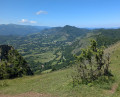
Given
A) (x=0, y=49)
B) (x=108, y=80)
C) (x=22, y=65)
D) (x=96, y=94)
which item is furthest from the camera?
(x=0, y=49)

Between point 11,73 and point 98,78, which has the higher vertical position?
point 98,78

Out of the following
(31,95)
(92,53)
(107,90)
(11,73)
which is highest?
(92,53)

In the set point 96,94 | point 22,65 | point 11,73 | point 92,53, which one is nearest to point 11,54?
point 22,65

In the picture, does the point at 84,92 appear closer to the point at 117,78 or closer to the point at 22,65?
the point at 117,78

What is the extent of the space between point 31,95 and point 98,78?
40.5 ft

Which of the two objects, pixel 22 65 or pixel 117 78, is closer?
pixel 117 78

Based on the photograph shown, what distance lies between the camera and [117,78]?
22109mm

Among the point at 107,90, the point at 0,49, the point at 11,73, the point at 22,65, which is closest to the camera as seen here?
the point at 107,90

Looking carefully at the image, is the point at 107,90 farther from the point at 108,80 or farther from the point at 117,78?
the point at 117,78

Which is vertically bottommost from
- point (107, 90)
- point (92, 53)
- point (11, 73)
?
point (11, 73)

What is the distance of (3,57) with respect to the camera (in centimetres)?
4862

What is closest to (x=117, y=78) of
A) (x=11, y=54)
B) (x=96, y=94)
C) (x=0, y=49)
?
Result: (x=96, y=94)

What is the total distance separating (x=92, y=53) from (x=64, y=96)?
380 inches

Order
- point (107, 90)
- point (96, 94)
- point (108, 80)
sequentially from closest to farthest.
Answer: point (96, 94)
point (107, 90)
point (108, 80)
